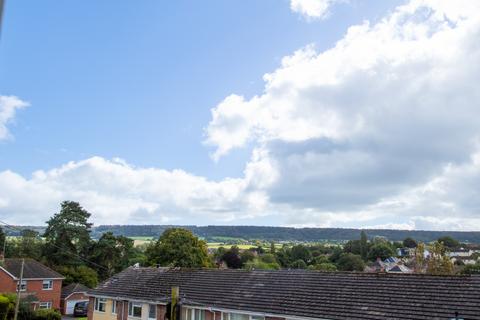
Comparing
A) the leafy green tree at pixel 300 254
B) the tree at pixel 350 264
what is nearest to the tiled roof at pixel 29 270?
the tree at pixel 350 264

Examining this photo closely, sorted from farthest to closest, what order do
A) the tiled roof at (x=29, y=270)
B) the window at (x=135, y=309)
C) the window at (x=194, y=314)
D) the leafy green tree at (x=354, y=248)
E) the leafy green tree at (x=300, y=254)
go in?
the leafy green tree at (x=354, y=248) < the leafy green tree at (x=300, y=254) < the tiled roof at (x=29, y=270) < the window at (x=135, y=309) < the window at (x=194, y=314)

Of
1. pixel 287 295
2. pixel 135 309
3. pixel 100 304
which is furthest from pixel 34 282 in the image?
pixel 287 295

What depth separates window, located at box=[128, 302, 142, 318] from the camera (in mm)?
27586

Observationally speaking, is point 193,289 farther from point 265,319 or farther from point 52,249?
point 52,249

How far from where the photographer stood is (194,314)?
24.6m

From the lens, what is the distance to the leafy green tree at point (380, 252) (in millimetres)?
124562

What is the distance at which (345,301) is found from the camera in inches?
802

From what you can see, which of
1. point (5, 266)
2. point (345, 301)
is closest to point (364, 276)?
point (345, 301)

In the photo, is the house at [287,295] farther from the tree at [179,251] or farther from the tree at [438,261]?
the tree at [438,261]

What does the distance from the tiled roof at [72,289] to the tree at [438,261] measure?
40.0 m

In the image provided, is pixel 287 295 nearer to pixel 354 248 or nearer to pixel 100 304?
pixel 100 304

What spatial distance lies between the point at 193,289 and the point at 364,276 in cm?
1063

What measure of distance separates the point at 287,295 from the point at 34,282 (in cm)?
3602

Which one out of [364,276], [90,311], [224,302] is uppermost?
[364,276]
